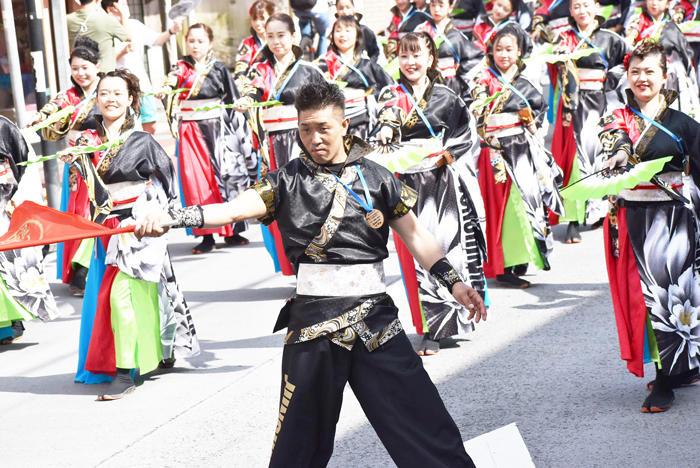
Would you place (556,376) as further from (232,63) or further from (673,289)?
(232,63)

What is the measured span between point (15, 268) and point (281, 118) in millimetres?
2284

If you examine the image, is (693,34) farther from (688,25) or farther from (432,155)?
(432,155)

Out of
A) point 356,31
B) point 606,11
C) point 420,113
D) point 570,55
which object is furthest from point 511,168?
point 606,11

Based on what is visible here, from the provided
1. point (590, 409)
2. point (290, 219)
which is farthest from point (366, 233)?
point (590, 409)

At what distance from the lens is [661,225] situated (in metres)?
4.29

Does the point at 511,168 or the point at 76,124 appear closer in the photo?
the point at 76,124

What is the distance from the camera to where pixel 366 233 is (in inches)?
126

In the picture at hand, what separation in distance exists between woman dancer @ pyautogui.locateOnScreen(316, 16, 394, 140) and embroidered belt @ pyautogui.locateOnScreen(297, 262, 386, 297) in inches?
180

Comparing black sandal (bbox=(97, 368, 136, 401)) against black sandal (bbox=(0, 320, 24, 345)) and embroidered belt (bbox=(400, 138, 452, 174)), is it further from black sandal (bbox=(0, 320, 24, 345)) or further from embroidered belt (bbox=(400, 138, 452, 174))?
embroidered belt (bbox=(400, 138, 452, 174))

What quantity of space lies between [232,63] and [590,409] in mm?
13940

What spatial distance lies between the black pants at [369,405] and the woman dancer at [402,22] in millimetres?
6982

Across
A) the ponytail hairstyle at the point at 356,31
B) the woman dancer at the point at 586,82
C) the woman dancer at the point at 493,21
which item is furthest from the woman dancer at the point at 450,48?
the ponytail hairstyle at the point at 356,31

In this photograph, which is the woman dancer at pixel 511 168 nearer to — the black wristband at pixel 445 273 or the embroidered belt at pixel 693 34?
the black wristband at pixel 445 273

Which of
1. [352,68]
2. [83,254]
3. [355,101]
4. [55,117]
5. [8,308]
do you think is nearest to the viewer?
[8,308]
